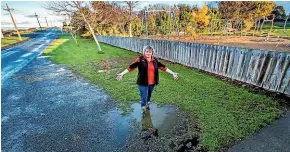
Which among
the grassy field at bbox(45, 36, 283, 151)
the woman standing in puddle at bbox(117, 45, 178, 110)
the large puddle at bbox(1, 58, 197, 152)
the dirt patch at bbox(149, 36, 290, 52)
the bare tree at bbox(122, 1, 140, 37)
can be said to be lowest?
the large puddle at bbox(1, 58, 197, 152)

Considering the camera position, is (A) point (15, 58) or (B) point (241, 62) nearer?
(B) point (241, 62)

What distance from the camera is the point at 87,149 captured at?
3592 mm

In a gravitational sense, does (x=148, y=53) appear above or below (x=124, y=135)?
above

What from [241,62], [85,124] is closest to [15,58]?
[85,124]

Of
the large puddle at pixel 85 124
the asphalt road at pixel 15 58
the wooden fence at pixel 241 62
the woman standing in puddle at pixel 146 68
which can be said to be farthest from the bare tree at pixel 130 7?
the woman standing in puddle at pixel 146 68

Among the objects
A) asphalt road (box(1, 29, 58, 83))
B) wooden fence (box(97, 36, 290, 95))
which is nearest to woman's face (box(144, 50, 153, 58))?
wooden fence (box(97, 36, 290, 95))

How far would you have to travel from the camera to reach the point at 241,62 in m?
6.63

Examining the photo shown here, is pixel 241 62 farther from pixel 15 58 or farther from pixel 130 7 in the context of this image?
pixel 130 7

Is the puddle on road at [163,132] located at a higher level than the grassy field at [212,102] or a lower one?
lower

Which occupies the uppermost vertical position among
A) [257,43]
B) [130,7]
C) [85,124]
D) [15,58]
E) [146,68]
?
[130,7]

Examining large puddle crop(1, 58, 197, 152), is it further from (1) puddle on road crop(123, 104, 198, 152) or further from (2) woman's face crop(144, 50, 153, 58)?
(2) woman's face crop(144, 50, 153, 58)

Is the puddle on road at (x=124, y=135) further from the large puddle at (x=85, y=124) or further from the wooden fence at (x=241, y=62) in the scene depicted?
the wooden fence at (x=241, y=62)

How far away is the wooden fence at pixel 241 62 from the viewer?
Result: 546 cm

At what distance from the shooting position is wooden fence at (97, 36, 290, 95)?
215 inches
